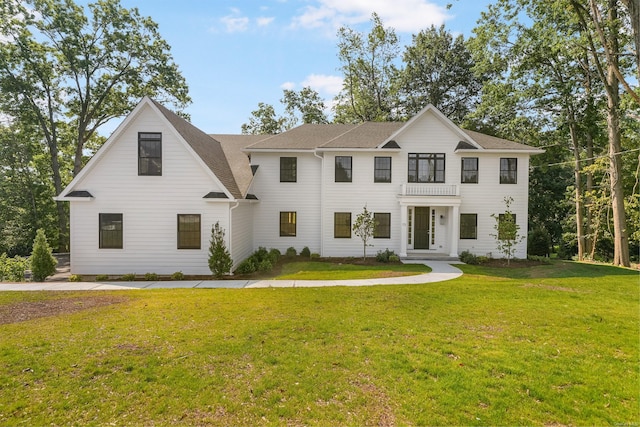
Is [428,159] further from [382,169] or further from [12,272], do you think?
[12,272]

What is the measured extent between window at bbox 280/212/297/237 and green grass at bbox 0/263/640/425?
969cm

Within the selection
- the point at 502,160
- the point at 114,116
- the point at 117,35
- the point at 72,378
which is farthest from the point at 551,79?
the point at 114,116

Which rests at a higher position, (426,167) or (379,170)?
(426,167)

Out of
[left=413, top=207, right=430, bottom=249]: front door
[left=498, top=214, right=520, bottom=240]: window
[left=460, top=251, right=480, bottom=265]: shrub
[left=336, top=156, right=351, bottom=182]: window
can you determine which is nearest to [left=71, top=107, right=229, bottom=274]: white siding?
[left=336, top=156, right=351, bottom=182]: window

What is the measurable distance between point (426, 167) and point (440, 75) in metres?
17.7

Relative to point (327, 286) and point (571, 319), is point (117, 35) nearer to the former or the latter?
point (327, 286)

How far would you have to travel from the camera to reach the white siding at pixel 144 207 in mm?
13914

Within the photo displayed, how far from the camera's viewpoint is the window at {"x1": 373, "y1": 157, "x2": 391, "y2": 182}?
1805cm

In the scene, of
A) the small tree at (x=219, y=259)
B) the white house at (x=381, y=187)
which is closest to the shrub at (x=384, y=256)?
the white house at (x=381, y=187)

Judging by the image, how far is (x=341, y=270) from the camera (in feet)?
47.3

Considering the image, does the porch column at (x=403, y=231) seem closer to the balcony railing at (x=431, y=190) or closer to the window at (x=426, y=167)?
the balcony railing at (x=431, y=190)

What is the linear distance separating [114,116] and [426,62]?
28.0 meters

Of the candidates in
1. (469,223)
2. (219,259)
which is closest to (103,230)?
(219,259)

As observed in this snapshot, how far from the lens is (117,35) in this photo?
24.7 metres
